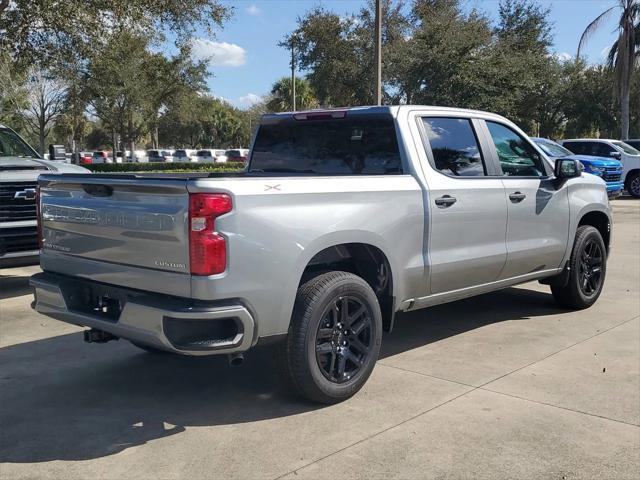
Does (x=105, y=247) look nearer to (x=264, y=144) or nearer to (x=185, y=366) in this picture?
(x=185, y=366)

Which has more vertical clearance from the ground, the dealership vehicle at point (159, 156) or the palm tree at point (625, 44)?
the palm tree at point (625, 44)

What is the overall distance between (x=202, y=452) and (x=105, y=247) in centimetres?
139

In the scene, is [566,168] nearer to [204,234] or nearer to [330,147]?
[330,147]

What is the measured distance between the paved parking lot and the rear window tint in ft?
5.18

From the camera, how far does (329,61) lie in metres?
30.5

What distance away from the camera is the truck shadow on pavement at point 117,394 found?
3.84 m

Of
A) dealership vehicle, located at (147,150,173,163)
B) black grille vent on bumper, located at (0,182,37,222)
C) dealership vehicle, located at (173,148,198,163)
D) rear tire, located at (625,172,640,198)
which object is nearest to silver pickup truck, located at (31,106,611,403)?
black grille vent on bumper, located at (0,182,37,222)

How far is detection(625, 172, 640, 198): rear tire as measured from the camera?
896 inches

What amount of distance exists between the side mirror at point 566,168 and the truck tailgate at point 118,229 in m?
3.92

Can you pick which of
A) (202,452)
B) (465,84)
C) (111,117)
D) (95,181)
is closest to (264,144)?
(95,181)

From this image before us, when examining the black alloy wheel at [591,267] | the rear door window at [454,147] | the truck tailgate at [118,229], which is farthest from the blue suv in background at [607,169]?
the truck tailgate at [118,229]

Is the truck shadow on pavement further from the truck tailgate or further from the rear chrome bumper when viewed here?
the truck tailgate

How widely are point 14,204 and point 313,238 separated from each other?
16.3 feet

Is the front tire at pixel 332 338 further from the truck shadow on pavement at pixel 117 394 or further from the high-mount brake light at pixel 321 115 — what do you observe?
the high-mount brake light at pixel 321 115
